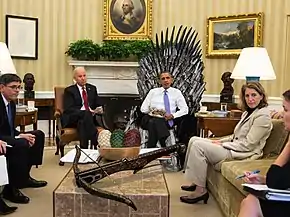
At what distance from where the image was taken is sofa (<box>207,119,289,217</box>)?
3156mm

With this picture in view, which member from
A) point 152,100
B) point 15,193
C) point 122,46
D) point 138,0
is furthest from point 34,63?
point 15,193

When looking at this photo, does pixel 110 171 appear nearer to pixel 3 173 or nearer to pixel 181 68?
pixel 3 173

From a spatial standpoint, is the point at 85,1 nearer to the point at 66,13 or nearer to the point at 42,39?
the point at 66,13

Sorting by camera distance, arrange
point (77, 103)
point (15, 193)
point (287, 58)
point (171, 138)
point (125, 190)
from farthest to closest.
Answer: point (287, 58)
point (77, 103)
point (171, 138)
point (15, 193)
point (125, 190)

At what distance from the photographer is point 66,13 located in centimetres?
768

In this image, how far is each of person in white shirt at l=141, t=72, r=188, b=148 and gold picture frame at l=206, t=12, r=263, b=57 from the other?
210cm

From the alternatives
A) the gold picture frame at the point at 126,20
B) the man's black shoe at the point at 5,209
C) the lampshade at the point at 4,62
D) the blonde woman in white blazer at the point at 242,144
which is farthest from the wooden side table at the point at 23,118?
the gold picture frame at the point at 126,20

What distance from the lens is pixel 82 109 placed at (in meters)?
5.75

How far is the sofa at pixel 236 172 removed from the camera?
3.16m

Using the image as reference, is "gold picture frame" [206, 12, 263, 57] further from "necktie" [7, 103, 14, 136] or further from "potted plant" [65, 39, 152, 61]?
"necktie" [7, 103, 14, 136]

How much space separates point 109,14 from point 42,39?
1.26 meters

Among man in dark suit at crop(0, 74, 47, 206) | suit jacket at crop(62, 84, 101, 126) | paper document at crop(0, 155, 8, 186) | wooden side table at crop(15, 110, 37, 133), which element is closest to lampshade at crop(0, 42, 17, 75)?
wooden side table at crop(15, 110, 37, 133)

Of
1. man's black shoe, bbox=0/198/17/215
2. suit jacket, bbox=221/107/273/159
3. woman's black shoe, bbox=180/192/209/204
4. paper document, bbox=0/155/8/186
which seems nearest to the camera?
paper document, bbox=0/155/8/186

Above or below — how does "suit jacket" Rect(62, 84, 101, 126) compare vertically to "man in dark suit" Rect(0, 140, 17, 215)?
above
